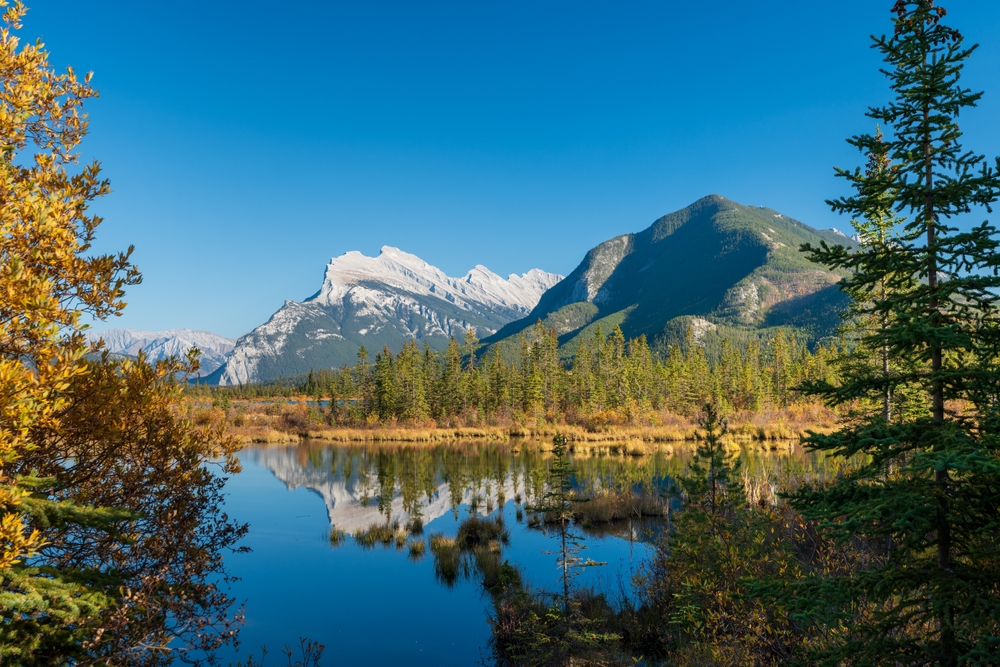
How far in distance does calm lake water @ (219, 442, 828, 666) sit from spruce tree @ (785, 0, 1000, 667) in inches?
334

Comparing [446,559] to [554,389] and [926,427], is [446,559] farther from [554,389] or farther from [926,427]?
[554,389]

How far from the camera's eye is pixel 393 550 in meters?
23.5

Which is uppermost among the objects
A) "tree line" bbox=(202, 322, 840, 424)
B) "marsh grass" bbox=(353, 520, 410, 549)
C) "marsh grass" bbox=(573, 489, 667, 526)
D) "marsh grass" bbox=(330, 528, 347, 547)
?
"tree line" bbox=(202, 322, 840, 424)

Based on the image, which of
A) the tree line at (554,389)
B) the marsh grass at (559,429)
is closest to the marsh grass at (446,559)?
the marsh grass at (559,429)

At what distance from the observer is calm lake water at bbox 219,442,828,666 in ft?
50.9

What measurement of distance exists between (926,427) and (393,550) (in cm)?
2192

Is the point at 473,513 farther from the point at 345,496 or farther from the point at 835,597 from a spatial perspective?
the point at 835,597

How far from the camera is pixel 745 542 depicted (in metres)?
12.4

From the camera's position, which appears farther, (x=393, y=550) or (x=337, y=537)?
(x=337, y=537)

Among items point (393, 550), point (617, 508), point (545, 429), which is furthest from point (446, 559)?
point (545, 429)

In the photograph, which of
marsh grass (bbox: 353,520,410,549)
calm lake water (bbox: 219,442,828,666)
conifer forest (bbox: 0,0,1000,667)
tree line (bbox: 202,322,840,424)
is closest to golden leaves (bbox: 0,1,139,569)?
conifer forest (bbox: 0,0,1000,667)

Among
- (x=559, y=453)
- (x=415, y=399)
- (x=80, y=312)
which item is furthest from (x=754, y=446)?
(x=80, y=312)

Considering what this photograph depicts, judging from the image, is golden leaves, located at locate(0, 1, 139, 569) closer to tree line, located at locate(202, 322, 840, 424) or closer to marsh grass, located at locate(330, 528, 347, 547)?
marsh grass, located at locate(330, 528, 347, 547)

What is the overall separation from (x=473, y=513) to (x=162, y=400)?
72.4ft
